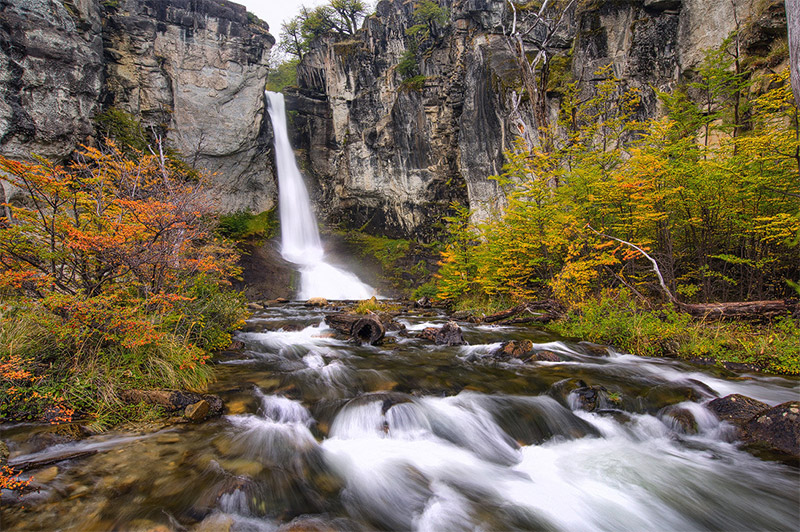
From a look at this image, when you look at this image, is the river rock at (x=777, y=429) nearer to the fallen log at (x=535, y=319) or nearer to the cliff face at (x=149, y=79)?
the fallen log at (x=535, y=319)

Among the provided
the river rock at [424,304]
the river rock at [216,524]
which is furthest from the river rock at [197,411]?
the river rock at [424,304]

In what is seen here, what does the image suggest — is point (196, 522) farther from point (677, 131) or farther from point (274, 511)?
point (677, 131)

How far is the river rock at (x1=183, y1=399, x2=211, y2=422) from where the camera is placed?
12.0 ft

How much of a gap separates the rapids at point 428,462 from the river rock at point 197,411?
17 cm

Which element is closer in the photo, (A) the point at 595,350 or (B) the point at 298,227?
(A) the point at 595,350

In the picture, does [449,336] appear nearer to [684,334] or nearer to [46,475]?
[684,334]

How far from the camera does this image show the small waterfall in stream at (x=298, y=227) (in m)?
22.1

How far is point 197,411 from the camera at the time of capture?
369cm

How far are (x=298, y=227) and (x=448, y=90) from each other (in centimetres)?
1491

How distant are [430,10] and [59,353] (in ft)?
98.7

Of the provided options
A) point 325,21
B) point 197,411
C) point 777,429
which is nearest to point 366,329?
point 197,411

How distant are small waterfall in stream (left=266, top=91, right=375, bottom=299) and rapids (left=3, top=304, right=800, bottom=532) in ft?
54.7

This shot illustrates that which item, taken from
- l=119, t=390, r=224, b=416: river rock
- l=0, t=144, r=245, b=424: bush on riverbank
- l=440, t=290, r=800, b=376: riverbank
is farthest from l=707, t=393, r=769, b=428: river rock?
l=0, t=144, r=245, b=424: bush on riverbank

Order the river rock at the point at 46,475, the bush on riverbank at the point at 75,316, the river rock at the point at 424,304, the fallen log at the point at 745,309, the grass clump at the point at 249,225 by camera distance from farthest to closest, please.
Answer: the grass clump at the point at 249,225
the river rock at the point at 424,304
the fallen log at the point at 745,309
the bush on riverbank at the point at 75,316
the river rock at the point at 46,475
